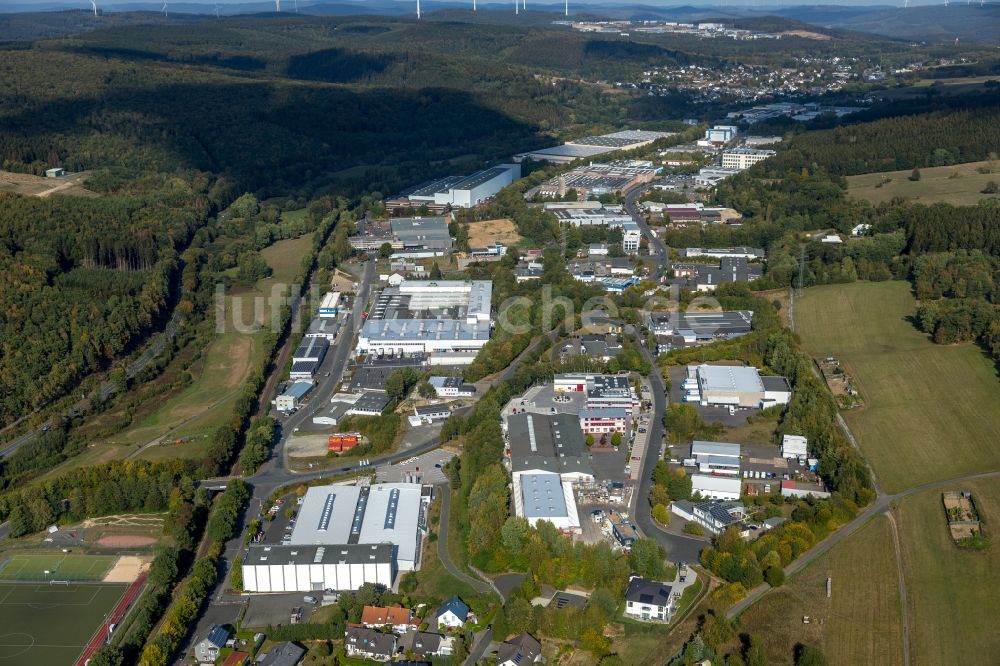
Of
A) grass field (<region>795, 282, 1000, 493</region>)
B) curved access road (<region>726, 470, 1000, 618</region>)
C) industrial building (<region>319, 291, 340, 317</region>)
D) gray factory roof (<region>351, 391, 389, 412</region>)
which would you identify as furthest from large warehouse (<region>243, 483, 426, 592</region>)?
industrial building (<region>319, 291, 340, 317</region>)

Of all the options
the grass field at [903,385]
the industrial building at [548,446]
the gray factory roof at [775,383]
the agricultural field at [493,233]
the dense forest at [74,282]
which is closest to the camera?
the industrial building at [548,446]

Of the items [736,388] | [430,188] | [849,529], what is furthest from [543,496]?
[430,188]

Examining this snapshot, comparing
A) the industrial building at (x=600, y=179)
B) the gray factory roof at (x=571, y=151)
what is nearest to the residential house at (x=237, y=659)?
the industrial building at (x=600, y=179)

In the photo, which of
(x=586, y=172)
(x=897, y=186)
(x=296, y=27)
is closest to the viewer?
(x=897, y=186)

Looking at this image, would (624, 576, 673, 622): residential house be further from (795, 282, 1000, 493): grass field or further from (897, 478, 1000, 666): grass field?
(795, 282, 1000, 493): grass field

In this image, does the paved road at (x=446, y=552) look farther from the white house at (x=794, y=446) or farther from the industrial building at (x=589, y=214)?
the industrial building at (x=589, y=214)

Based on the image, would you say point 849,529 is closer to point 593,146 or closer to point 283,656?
point 283,656

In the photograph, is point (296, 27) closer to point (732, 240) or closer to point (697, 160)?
point (697, 160)

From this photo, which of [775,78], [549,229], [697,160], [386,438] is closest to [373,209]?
[549,229]
